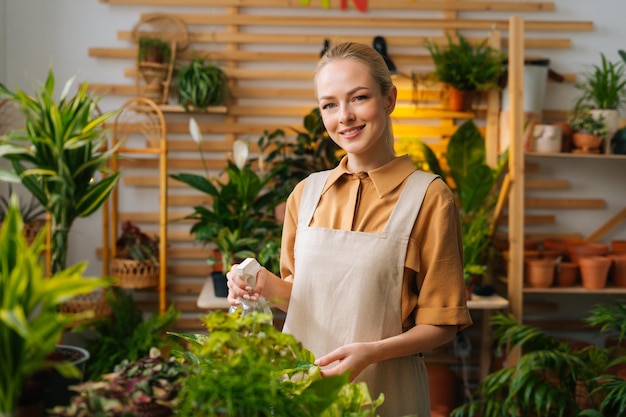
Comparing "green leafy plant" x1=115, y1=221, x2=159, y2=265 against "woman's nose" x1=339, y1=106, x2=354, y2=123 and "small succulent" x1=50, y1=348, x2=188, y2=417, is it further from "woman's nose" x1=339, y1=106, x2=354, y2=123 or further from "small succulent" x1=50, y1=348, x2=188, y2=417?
"small succulent" x1=50, y1=348, x2=188, y2=417

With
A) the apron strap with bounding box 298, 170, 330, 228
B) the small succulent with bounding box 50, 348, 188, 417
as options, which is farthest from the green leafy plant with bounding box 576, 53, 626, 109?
the small succulent with bounding box 50, 348, 188, 417

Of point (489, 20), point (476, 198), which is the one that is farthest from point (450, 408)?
point (489, 20)

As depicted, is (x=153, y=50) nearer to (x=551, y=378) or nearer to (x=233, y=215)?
(x=233, y=215)

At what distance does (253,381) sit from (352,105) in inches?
30.9

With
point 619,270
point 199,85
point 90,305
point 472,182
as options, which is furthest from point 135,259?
point 619,270

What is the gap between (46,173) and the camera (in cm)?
229

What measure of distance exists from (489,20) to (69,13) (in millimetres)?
2462

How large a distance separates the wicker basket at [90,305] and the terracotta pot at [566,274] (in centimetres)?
245

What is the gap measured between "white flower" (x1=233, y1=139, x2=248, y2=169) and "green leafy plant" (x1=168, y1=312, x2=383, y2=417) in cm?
257

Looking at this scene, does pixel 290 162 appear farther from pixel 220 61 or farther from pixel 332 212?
pixel 332 212

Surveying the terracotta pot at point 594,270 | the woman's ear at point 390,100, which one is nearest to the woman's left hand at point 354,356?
the woman's ear at point 390,100

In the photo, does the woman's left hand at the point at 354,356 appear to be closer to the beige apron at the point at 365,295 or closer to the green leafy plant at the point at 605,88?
the beige apron at the point at 365,295

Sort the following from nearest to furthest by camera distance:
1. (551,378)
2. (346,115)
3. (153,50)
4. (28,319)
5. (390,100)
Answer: (28,319) < (346,115) < (390,100) < (551,378) < (153,50)

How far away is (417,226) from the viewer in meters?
1.55
